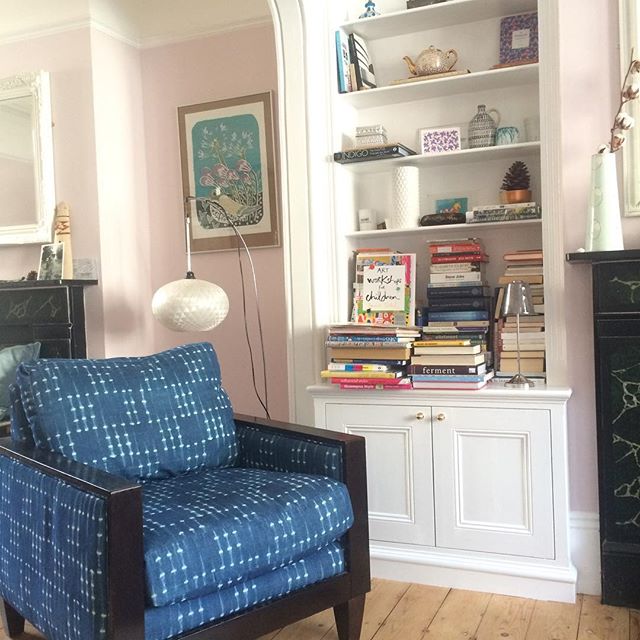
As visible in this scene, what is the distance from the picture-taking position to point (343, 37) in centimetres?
287

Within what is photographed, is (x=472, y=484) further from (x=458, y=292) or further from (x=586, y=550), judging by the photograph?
(x=458, y=292)

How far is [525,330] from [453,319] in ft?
0.90

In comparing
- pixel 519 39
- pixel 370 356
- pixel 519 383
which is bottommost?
pixel 519 383

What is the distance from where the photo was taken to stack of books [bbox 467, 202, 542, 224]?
2.64 meters

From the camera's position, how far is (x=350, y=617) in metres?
2.14

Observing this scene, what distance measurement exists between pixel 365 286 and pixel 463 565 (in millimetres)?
1098

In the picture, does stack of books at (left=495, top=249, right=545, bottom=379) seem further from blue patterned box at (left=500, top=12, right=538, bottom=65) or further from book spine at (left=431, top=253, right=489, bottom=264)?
blue patterned box at (left=500, top=12, right=538, bottom=65)

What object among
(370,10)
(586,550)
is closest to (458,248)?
(370,10)

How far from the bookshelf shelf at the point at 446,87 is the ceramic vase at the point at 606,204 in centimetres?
47

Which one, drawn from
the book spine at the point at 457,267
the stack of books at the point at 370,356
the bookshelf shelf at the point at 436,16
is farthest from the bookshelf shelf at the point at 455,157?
the stack of books at the point at 370,356

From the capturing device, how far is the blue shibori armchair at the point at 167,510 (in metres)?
1.65

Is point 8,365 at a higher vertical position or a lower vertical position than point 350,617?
higher

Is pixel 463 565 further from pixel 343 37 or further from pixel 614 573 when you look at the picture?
pixel 343 37

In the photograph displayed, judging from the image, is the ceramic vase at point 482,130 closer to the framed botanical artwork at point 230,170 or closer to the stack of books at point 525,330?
the stack of books at point 525,330
